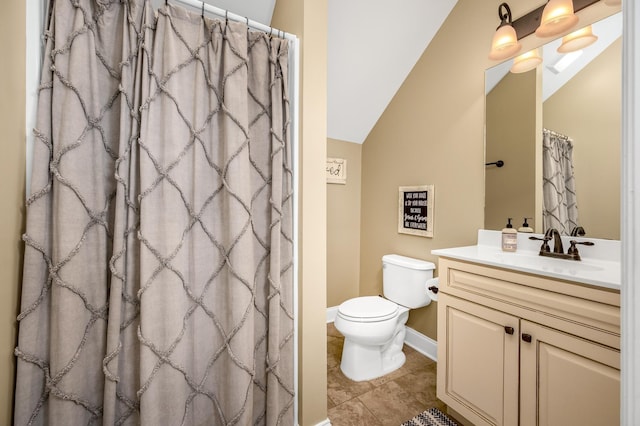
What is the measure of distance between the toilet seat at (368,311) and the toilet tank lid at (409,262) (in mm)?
346

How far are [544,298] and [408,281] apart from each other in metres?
1.03

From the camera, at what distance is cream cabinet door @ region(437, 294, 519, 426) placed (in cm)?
121

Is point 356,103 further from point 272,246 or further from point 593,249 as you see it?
point 593,249

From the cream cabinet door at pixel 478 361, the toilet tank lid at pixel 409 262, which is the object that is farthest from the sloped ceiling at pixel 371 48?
the cream cabinet door at pixel 478 361

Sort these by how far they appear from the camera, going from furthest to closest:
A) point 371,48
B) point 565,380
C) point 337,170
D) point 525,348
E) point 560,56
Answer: point 337,170 → point 371,48 → point 560,56 → point 525,348 → point 565,380

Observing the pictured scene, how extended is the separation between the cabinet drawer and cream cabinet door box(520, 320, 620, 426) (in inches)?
1.9

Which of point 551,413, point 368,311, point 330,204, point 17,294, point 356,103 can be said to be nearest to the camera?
point 17,294

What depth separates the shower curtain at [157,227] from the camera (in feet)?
3.00

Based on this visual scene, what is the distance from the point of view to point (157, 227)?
1048mm

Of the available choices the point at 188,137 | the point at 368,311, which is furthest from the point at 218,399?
the point at 188,137

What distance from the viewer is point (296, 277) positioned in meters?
1.36

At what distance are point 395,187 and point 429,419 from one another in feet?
5.69

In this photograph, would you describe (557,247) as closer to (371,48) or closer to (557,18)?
(557,18)

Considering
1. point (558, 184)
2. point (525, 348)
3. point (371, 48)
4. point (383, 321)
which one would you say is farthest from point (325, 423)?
point (371, 48)
